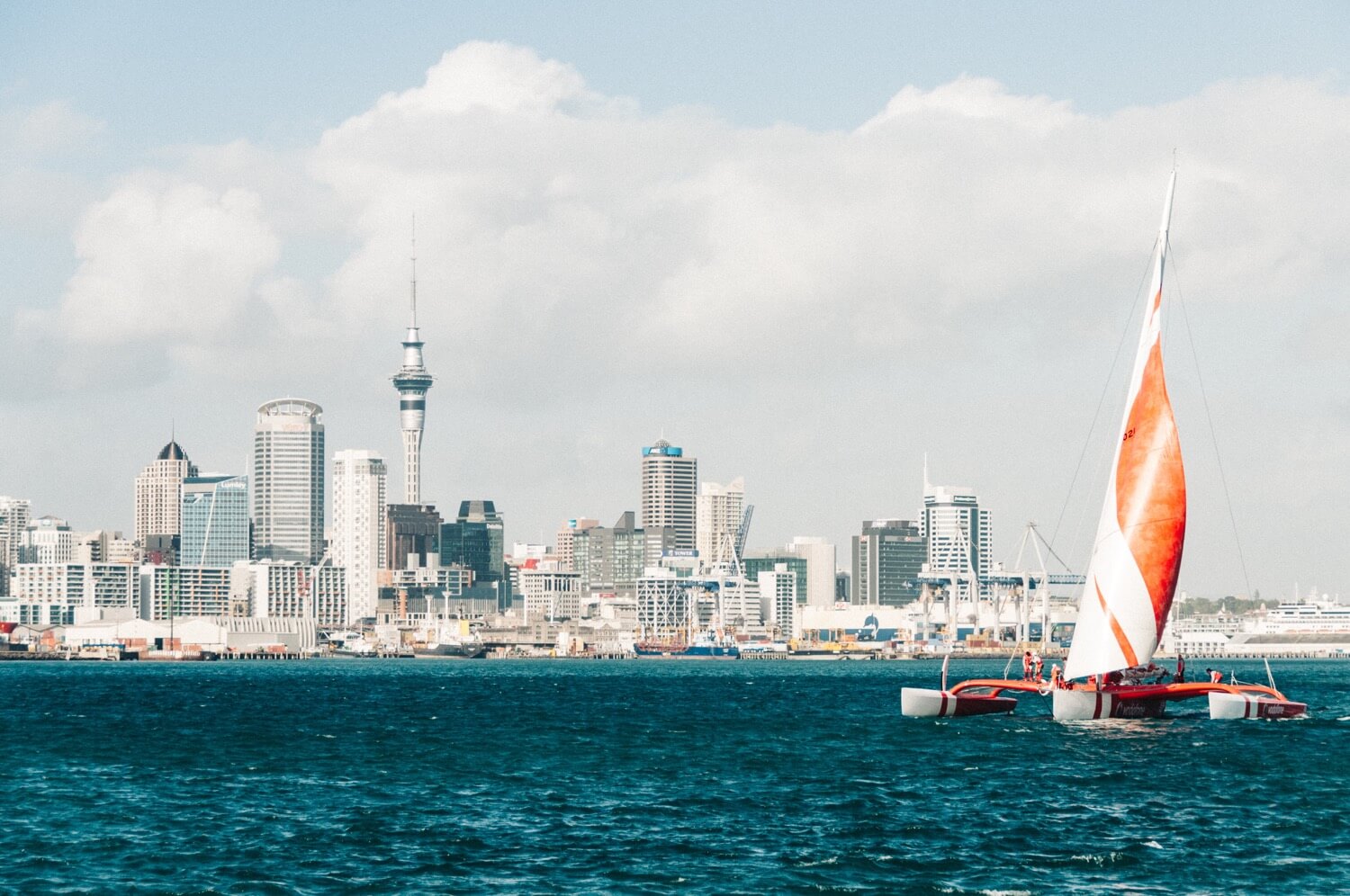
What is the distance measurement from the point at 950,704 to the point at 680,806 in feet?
118

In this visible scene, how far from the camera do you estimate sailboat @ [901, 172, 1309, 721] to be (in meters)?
78.7

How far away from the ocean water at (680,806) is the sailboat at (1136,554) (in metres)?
1.90

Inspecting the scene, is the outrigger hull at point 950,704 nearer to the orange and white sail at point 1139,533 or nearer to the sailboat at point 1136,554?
the sailboat at point 1136,554

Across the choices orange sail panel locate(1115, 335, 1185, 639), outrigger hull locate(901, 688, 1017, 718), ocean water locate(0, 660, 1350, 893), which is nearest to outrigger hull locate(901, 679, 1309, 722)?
outrigger hull locate(901, 688, 1017, 718)

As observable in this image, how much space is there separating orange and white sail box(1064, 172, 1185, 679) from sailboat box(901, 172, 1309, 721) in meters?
0.04

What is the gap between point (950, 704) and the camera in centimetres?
8800

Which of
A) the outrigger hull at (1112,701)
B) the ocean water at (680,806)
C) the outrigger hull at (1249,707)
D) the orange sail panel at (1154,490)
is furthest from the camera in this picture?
the outrigger hull at (1249,707)

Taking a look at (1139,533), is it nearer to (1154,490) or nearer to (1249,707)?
(1154,490)

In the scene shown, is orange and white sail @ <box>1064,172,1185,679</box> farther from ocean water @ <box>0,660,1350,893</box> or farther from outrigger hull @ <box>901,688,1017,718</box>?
outrigger hull @ <box>901,688,1017,718</box>

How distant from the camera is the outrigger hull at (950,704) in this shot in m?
87.9

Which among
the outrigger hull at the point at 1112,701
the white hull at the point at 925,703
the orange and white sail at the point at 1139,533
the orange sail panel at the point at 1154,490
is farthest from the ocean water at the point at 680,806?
the orange sail panel at the point at 1154,490

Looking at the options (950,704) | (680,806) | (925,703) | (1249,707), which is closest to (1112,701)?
(950,704)

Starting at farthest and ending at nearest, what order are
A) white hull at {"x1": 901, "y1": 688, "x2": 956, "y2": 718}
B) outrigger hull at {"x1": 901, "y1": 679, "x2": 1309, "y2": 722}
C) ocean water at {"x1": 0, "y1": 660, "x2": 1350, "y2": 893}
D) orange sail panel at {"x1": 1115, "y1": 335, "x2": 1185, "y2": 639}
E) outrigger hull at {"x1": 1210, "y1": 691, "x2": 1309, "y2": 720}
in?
white hull at {"x1": 901, "y1": 688, "x2": 956, "y2": 718} < outrigger hull at {"x1": 1210, "y1": 691, "x2": 1309, "y2": 720} < outrigger hull at {"x1": 901, "y1": 679, "x2": 1309, "y2": 722} < orange sail panel at {"x1": 1115, "y1": 335, "x2": 1185, "y2": 639} < ocean water at {"x1": 0, "y1": 660, "x2": 1350, "y2": 893}

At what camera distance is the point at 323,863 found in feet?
143
